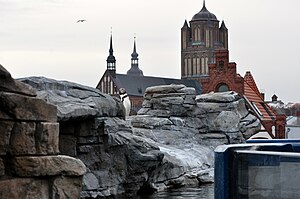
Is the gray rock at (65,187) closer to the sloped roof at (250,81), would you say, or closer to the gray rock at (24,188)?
the gray rock at (24,188)

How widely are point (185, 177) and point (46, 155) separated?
1560 cm

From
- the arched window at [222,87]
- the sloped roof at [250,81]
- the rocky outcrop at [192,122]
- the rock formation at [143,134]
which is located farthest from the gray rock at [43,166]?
the sloped roof at [250,81]

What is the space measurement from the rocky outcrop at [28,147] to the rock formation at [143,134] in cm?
958

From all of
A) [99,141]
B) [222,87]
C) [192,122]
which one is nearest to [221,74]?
[222,87]

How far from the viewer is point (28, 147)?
486 centimetres

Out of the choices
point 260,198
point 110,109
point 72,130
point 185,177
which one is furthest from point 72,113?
point 260,198

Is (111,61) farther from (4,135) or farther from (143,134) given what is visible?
(4,135)

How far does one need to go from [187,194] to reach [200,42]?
300ft

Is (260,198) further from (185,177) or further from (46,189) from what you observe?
(185,177)

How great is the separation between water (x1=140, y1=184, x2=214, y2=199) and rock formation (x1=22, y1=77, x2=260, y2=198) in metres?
0.58

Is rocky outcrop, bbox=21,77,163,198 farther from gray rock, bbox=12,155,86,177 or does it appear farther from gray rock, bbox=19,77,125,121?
gray rock, bbox=12,155,86,177

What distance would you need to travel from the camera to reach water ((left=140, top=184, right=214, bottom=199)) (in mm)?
17000

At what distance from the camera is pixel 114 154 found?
17.2 m

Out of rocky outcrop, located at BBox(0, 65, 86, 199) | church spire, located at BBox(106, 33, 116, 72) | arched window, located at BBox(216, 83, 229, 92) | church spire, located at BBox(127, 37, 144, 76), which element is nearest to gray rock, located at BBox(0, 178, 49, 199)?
rocky outcrop, located at BBox(0, 65, 86, 199)
